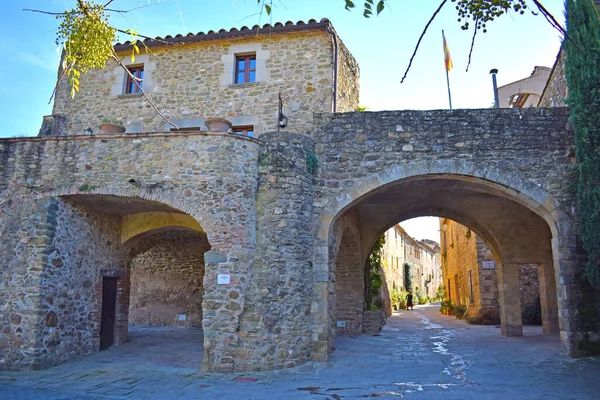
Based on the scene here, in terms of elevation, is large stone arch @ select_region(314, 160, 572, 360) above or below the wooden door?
above

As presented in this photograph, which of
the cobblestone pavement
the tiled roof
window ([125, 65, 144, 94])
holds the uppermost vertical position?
the tiled roof

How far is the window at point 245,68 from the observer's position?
456 inches

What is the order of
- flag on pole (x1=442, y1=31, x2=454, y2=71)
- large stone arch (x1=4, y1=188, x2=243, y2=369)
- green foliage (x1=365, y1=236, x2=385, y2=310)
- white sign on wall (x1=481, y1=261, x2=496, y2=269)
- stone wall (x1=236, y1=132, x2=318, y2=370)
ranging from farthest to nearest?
white sign on wall (x1=481, y1=261, x2=496, y2=269)
flag on pole (x1=442, y1=31, x2=454, y2=71)
green foliage (x1=365, y1=236, x2=385, y2=310)
large stone arch (x1=4, y1=188, x2=243, y2=369)
stone wall (x1=236, y1=132, x2=318, y2=370)

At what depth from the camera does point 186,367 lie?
8148 millimetres

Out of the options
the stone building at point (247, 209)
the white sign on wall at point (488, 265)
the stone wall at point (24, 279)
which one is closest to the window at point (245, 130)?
the stone building at point (247, 209)

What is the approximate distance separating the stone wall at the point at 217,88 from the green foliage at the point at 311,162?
1.80 metres

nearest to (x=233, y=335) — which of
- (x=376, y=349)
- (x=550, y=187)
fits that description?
(x=376, y=349)

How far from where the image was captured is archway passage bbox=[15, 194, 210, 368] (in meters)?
8.35

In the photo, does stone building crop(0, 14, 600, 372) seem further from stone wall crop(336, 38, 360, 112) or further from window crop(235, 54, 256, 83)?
window crop(235, 54, 256, 83)

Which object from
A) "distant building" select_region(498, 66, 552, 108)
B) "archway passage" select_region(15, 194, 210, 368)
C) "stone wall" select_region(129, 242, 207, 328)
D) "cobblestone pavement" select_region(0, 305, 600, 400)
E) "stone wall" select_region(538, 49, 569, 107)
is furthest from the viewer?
"distant building" select_region(498, 66, 552, 108)

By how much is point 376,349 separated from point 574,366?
11.9 ft

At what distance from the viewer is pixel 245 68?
11.7m

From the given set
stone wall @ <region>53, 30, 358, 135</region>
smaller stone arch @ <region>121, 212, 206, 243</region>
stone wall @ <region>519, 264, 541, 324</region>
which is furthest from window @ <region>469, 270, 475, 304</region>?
smaller stone arch @ <region>121, 212, 206, 243</region>

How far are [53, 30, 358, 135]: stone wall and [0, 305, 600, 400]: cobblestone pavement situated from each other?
5.20 metres
